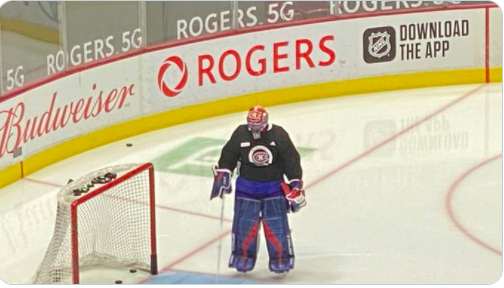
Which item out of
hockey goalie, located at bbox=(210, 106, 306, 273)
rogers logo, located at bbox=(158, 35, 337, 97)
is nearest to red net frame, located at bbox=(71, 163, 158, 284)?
hockey goalie, located at bbox=(210, 106, 306, 273)

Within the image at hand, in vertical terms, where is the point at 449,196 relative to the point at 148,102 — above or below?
below

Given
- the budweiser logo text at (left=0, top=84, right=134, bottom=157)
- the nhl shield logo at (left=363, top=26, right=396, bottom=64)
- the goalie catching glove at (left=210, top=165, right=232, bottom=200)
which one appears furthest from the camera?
the nhl shield logo at (left=363, top=26, right=396, bottom=64)

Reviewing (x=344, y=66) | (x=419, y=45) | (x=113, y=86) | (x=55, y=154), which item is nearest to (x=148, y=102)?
(x=113, y=86)

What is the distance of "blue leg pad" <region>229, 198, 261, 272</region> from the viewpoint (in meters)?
7.07

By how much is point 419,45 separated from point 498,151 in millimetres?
2265

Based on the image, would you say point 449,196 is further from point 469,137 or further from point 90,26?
point 90,26

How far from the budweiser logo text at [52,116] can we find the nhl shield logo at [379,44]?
8.06ft

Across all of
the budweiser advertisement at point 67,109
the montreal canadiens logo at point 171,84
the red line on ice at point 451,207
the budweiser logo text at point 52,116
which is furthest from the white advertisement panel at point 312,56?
the red line on ice at point 451,207

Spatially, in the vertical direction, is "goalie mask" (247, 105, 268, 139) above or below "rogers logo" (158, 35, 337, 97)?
below

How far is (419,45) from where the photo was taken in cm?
1173

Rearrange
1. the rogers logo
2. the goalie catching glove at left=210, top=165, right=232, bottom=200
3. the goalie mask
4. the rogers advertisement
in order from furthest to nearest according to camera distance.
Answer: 1. the rogers logo
2. the rogers advertisement
3. the goalie catching glove at left=210, top=165, right=232, bottom=200
4. the goalie mask

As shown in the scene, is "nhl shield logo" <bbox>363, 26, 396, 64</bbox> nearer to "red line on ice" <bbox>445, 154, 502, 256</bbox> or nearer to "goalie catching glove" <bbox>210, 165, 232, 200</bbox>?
"red line on ice" <bbox>445, 154, 502, 256</bbox>

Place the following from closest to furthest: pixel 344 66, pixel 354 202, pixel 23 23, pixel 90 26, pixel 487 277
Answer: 1. pixel 487 277
2. pixel 354 202
3. pixel 23 23
4. pixel 90 26
5. pixel 344 66

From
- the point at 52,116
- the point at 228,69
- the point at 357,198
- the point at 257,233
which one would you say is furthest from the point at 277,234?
the point at 228,69
